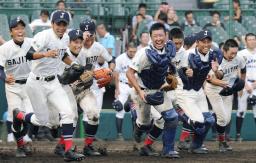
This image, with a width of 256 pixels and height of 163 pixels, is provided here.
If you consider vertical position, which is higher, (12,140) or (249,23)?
(249,23)

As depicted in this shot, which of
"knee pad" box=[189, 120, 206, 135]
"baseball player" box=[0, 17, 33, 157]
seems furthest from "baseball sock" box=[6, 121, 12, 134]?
"knee pad" box=[189, 120, 206, 135]

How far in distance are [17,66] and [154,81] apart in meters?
2.47

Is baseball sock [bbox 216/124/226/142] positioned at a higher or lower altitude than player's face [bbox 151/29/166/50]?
lower

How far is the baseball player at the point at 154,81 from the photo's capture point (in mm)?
12227

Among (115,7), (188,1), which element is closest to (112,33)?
(115,7)

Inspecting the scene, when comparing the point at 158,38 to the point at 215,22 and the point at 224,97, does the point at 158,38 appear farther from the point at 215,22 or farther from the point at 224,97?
the point at 215,22

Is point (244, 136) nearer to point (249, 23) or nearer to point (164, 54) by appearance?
point (249, 23)

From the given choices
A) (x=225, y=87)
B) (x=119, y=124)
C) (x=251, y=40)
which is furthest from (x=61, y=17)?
(x=251, y=40)

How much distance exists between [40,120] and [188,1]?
8161mm

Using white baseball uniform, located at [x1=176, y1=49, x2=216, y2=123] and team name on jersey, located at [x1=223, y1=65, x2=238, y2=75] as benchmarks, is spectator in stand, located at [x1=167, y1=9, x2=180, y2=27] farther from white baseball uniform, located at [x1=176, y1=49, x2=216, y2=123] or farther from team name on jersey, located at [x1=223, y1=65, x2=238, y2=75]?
white baseball uniform, located at [x1=176, y1=49, x2=216, y2=123]

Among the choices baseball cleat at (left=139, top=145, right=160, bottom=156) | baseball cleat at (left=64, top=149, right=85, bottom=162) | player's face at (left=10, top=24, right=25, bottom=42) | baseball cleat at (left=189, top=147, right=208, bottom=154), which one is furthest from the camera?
baseball cleat at (left=189, top=147, right=208, bottom=154)

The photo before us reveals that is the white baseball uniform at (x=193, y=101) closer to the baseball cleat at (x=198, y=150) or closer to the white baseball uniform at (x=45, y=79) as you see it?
the baseball cleat at (x=198, y=150)

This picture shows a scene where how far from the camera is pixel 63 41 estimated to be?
12438mm

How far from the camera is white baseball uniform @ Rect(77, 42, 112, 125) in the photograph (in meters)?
13.0
